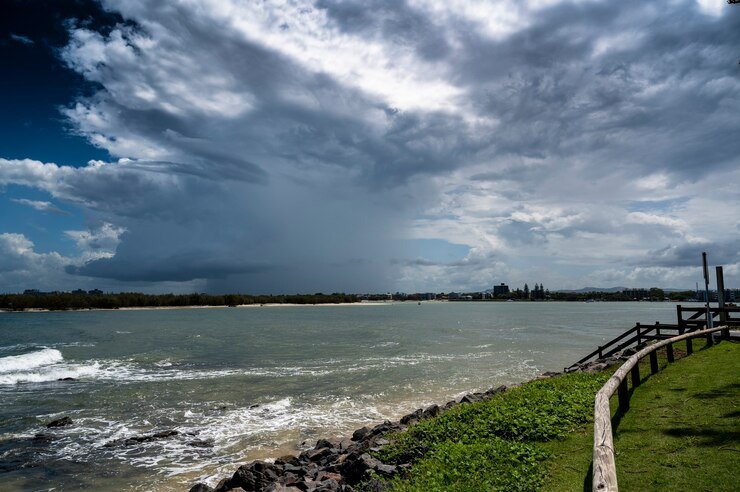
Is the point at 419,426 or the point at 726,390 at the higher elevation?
the point at 726,390

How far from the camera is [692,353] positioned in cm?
1795

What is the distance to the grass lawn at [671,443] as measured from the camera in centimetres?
658

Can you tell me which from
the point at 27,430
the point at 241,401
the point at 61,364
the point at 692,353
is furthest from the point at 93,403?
the point at 692,353

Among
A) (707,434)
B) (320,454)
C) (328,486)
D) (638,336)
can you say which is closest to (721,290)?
(638,336)

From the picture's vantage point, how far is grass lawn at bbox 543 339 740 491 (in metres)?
6.58

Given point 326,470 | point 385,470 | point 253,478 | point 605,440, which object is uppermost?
point 605,440

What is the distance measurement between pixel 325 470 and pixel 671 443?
7537 millimetres

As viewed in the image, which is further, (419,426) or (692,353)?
(692,353)

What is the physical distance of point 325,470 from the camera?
10945 millimetres

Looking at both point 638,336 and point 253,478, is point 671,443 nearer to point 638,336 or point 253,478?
point 253,478

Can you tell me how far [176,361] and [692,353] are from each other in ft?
112

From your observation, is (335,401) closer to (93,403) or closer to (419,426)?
(419,426)

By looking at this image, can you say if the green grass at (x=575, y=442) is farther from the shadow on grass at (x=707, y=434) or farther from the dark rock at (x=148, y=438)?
the dark rock at (x=148, y=438)

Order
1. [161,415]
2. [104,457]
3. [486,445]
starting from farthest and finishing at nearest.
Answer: [161,415] → [104,457] → [486,445]
